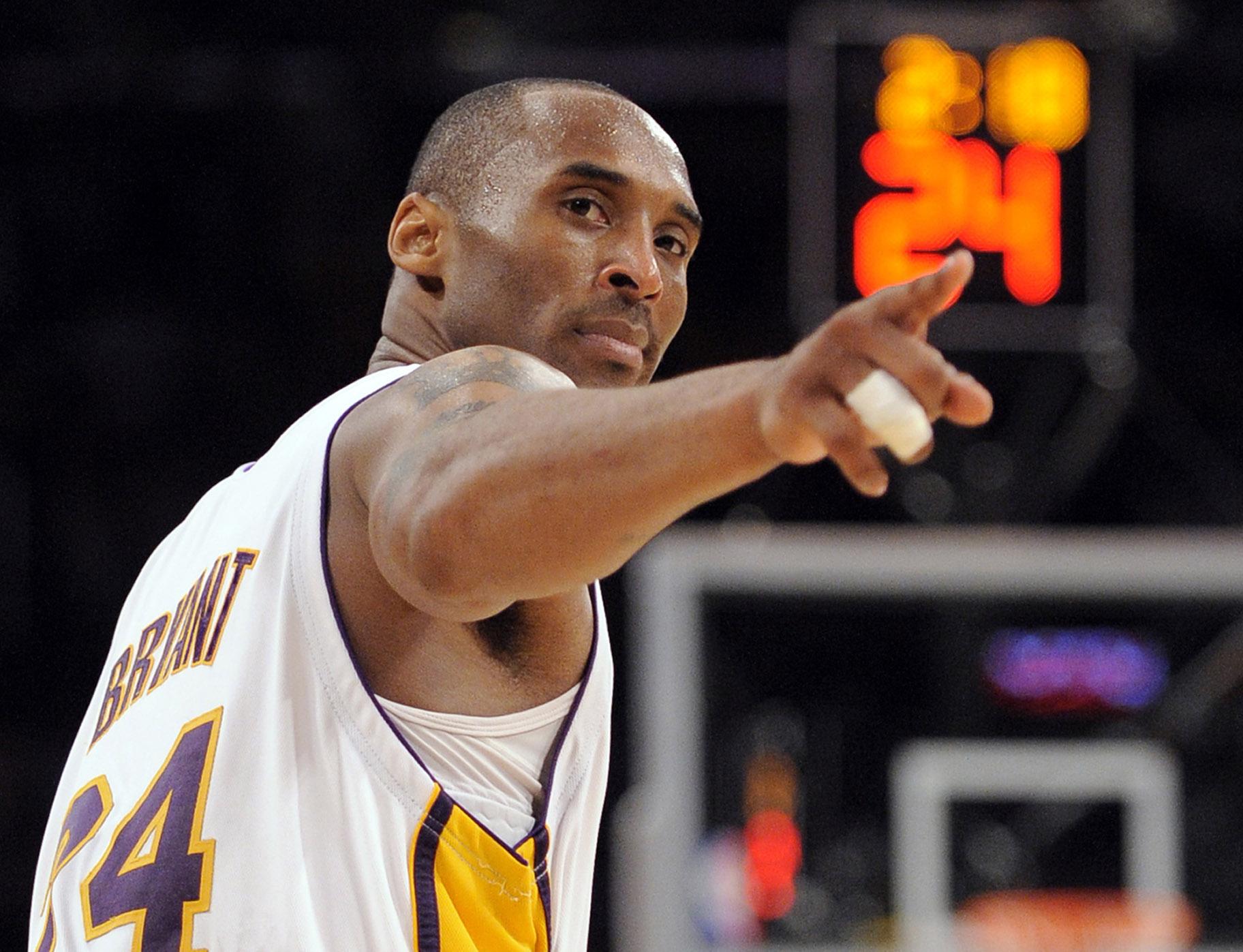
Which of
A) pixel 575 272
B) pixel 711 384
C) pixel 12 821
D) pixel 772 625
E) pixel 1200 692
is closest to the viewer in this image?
pixel 711 384

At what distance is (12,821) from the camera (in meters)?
8.87

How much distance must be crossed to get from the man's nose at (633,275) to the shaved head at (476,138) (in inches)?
7.3

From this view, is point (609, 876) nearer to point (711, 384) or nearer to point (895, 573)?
point (895, 573)

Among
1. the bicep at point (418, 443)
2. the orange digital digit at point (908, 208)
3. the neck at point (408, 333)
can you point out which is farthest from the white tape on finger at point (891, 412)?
the orange digital digit at point (908, 208)

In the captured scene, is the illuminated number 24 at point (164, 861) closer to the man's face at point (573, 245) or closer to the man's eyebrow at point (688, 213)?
the man's face at point (573, 245)

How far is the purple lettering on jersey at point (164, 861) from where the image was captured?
1819 mm

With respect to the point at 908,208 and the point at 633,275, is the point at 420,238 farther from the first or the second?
the point at 908,208

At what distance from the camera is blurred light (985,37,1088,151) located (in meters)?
5.76

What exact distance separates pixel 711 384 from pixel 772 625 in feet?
34.6

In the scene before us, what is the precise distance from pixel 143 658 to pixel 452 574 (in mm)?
614

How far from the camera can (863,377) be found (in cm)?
140

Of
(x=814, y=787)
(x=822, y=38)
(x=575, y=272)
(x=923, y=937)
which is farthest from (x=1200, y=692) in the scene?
→ (x=575, y=272)

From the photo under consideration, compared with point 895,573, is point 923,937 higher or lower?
lower

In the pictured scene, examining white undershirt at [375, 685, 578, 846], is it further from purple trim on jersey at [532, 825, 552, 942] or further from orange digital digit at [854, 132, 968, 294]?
orange digital digit at [854, 132, 968, 294]
